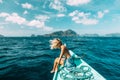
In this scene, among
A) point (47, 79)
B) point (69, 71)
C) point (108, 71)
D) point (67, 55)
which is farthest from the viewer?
point (108, 71)

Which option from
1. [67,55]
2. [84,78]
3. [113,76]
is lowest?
[113,76]

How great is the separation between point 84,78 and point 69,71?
47.3 inches

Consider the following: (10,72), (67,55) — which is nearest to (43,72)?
(10,72)

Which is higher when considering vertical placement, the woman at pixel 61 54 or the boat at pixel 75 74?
the woman at pixel 61 54

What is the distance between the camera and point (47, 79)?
11336 millimetres

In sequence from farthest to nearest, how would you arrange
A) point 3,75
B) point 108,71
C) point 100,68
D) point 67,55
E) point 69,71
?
point 100,68
point 108,71
point 3,75
point 67,55
point 69,71

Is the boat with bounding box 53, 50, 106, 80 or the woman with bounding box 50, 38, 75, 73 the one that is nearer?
Result: the boat with bounding box 53, 50, 106, 80

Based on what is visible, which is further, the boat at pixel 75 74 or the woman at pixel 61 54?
the woman at pixel 61 54

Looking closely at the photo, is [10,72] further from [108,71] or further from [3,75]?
[108,71]

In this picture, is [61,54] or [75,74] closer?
[75,74]

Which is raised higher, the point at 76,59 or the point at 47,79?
the point at 76,59

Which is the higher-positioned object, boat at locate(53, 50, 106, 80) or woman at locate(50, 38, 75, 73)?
woman at locate(50, 38, 75, 73)

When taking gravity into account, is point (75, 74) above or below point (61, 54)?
below

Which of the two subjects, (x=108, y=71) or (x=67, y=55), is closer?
(x=67, y=55)
